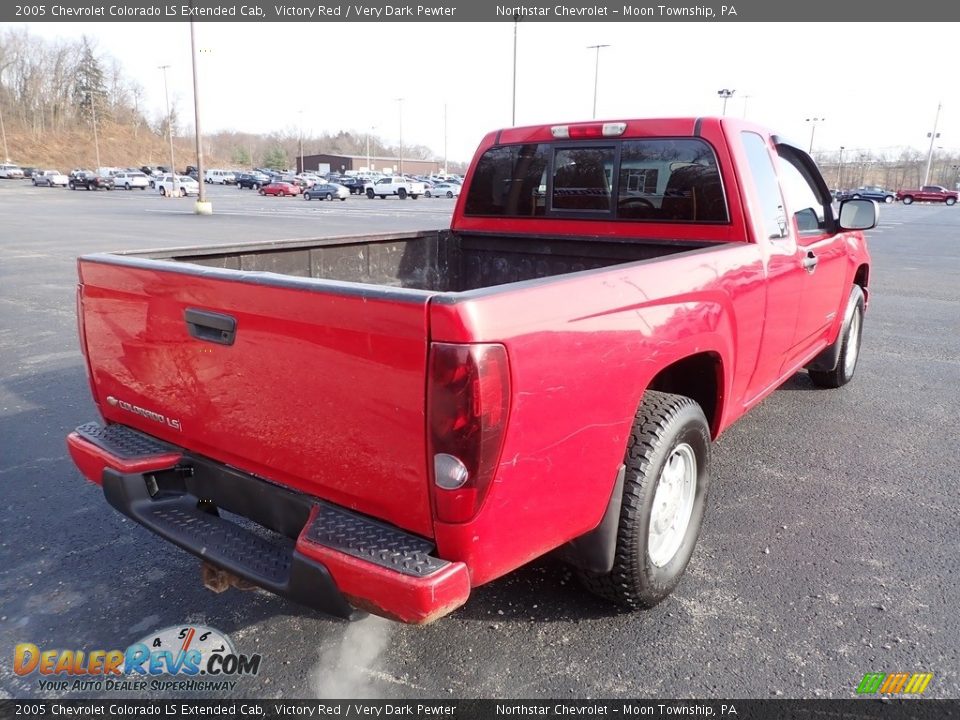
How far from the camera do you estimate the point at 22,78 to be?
10875 cm

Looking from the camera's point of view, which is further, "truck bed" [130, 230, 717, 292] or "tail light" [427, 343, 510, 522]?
"truck bed" [130, 230, 717, 292]

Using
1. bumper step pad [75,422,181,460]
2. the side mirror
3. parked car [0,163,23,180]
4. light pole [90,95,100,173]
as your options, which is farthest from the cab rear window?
light pole [90,95,100,173]

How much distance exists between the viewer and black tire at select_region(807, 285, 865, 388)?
576 cm

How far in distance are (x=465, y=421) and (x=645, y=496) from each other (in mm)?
1009

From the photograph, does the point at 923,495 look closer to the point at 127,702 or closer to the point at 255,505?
the point at 255,505

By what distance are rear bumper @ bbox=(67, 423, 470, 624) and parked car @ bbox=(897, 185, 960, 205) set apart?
78687 millimetres

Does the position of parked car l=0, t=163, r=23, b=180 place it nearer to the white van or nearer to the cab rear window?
the white van

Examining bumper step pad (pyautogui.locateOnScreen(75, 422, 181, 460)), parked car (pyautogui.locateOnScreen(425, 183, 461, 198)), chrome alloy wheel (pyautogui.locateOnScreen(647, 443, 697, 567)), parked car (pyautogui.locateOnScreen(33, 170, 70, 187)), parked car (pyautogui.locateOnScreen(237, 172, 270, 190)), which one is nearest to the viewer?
bumper step pad (pyautogui.locateOnScreen(75, 422, 181, 460))

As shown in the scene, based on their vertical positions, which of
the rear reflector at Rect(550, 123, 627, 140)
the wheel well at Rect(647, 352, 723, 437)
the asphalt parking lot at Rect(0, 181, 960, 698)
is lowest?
the asphalt parking lot at Rect(0, 181, 960, 698)

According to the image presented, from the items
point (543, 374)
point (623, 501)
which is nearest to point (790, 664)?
point (623, 501)

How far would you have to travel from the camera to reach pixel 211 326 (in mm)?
2396

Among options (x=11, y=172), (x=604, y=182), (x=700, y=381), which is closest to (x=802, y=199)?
(x=604, y=182)

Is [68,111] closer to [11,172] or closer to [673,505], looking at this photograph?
[11,172]

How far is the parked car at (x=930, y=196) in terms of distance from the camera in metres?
66.6
